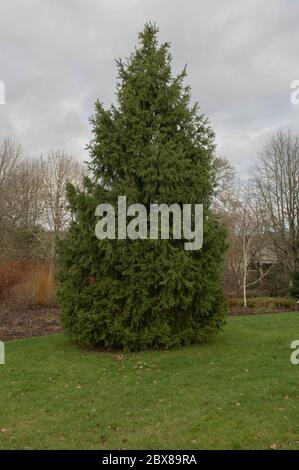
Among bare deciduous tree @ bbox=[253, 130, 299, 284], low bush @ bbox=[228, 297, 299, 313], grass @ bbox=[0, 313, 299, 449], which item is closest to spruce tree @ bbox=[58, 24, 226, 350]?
grass @ bbox=[0, 313, 299, 449]

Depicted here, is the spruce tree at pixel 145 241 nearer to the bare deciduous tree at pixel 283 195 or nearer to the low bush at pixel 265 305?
the low bush at pixel 265 305

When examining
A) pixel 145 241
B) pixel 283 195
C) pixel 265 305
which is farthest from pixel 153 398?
pixel 283 195

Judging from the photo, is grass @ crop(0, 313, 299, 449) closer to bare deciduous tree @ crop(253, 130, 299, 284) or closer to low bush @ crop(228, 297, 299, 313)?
low bush @ crop(228, 297, 299, 313)

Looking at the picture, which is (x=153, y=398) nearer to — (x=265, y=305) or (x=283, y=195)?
(x=265, y=305)

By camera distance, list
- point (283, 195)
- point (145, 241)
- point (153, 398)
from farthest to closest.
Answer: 1. point (283, 195)
2. point (145, 241)
3. point (153, 398)

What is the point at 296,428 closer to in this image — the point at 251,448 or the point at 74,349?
the point at 251,448

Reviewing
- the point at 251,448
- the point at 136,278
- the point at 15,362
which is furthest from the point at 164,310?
the point at 251,448

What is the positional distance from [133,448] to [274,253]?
24627 millimetres

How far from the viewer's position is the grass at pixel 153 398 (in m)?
4.13

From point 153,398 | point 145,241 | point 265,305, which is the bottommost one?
point 153,398

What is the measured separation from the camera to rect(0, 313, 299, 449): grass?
4.13 m

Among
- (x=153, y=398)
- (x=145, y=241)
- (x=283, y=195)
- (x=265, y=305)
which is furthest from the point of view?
(x=283, y=195)

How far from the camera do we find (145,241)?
24.9ft

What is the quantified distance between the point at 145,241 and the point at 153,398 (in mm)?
3116
